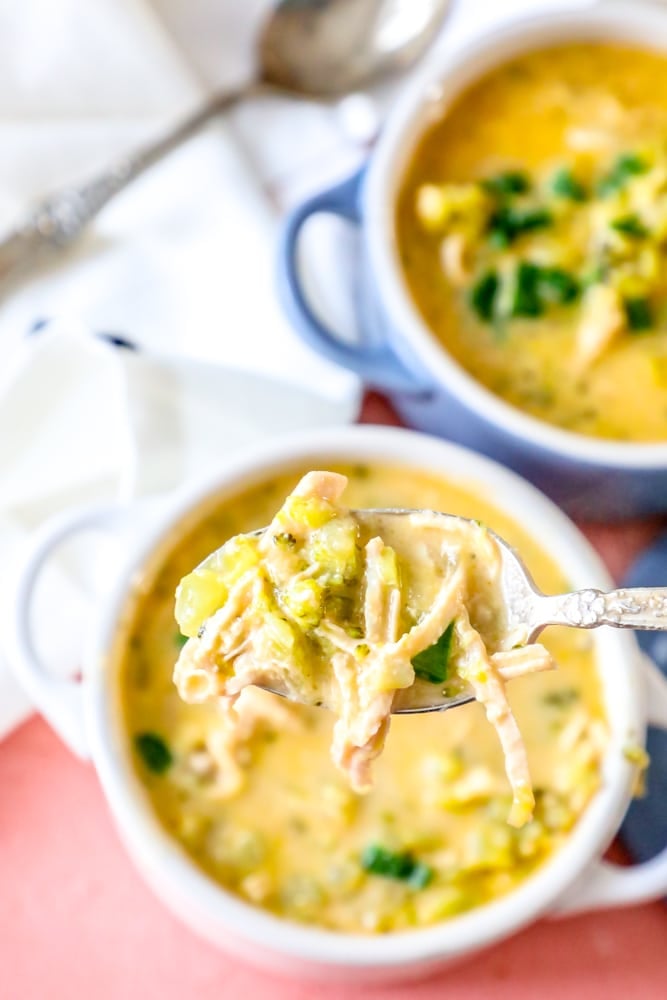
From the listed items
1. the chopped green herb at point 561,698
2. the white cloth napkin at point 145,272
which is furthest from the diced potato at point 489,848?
the white cloth napkin at point 145,272

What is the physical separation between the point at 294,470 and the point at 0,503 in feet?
1.30

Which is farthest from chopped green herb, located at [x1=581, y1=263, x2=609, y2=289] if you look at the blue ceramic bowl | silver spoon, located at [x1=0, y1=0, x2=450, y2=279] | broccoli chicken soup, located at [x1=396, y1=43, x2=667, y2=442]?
silver spoon, located at [x1=0, y1=0, x2=450, y2=279]

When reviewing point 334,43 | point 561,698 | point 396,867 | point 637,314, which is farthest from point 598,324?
point 396,867

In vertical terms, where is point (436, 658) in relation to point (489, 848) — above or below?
above

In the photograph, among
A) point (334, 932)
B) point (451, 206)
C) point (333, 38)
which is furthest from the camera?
point (333, 38)

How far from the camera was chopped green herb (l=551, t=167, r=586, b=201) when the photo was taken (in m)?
1.71

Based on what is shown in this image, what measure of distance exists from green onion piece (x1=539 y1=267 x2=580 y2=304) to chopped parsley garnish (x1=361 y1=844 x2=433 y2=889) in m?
0.72

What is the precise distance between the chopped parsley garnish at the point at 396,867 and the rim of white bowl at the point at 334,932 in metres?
0.05

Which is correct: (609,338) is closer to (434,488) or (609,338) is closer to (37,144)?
(434,488)

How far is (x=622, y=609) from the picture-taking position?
994 mm

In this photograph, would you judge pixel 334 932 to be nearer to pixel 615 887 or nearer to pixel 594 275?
pixel 615 887

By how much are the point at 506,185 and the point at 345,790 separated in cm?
81

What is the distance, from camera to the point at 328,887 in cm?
139

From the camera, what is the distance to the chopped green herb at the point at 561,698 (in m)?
1.46
